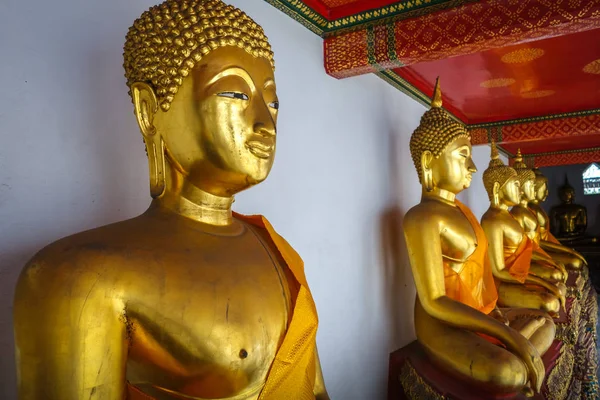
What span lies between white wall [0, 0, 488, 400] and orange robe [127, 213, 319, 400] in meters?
0.44

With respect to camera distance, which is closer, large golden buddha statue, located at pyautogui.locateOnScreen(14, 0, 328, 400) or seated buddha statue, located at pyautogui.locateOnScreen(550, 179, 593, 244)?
large golden buddha statue, located at pyautogui.locateOnScreen(14, 0, 328, 400)

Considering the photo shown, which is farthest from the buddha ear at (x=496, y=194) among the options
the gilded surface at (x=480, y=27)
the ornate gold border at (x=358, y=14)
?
the ornate gold border at (x=358, y=14)

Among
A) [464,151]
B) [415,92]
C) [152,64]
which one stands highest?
[415,92]

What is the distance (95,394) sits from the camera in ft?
2.18

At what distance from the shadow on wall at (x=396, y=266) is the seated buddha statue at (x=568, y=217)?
21.6ft

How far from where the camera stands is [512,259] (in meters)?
2.74

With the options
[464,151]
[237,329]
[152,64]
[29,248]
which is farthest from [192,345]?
[464,151]

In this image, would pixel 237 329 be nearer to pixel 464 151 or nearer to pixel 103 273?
pixel 103 273

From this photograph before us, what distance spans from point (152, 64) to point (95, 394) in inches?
21.5

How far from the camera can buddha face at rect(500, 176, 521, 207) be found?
298 centimetres

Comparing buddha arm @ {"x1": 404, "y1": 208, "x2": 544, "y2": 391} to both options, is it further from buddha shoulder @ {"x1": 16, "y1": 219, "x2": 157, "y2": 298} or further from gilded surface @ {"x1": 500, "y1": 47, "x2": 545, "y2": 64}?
buddha shoulder @ {"x1": 16, "y1": 219, "x2": 157, "y2": 298}

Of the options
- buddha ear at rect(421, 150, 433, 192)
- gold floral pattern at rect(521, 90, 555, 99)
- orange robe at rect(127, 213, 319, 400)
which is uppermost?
gold floral pattern at rect(521, 90, 555, 99)

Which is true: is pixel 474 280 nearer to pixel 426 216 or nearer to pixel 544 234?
pixel 426 216

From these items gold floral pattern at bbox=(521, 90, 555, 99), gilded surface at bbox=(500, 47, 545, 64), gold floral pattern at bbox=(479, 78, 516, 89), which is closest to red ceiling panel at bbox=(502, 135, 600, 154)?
gold floral pattern at bbox=(521, 90, 555, 99)
